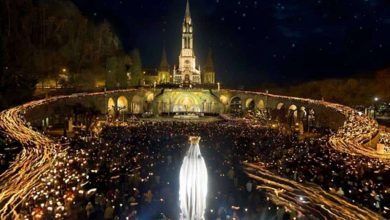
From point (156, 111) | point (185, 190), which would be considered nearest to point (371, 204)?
point (185, 190)

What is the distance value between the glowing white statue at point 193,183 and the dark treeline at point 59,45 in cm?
2764

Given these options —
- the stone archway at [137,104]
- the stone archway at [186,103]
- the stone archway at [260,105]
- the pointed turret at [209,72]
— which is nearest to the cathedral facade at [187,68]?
the pointed turret at [209,72]

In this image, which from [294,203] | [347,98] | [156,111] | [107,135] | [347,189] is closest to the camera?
[294,203]

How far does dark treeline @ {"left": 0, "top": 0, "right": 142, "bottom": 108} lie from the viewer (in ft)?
162

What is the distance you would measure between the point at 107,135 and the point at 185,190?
722 inches

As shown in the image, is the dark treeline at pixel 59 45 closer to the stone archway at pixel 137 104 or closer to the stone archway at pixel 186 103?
the stone archway at pixel 137 104

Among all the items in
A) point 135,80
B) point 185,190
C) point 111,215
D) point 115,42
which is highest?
point 115,42

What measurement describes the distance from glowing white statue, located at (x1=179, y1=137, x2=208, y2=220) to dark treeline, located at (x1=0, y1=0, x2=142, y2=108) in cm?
2764

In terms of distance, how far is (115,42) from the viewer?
74750 mm

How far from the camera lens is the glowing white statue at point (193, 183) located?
13.0 meters

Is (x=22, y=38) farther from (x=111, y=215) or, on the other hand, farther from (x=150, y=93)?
(x=111, y=215)

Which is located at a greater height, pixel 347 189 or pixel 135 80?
pixel 135 80

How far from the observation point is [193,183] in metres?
13.3

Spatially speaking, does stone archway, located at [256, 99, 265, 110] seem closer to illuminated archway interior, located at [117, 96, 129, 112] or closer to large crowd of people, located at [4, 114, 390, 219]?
illuminated archway interior, located at [117, 96, 129, 112]
